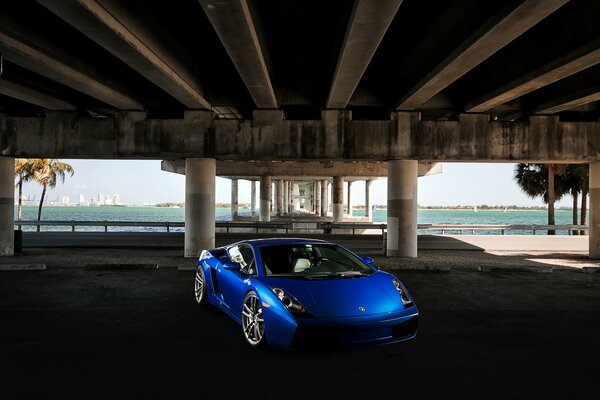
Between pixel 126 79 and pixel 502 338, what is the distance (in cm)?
1149

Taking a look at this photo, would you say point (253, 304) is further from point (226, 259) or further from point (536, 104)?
point (536, 104)

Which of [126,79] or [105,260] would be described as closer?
[126,79]

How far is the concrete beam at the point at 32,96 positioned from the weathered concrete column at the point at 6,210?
268cm

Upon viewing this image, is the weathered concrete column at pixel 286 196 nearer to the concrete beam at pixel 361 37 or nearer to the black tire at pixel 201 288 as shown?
the concrete beam at pixel 361 37

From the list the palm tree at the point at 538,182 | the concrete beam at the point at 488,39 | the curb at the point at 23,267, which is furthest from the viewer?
the palm tree at the point at 538,182

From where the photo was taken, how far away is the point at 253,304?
5180mm

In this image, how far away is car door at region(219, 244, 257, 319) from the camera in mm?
5597

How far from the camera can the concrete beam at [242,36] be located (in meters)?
6.73

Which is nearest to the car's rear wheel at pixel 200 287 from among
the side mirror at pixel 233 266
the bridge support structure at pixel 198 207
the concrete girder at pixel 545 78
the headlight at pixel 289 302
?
the side mirror at pixel 233 266

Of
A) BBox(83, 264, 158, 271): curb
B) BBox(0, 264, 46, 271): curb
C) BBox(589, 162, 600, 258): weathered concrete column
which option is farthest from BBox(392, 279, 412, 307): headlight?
BBox(589, 162, 600, 258): weathered concrete column

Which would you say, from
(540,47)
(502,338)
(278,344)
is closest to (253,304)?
(278,344)

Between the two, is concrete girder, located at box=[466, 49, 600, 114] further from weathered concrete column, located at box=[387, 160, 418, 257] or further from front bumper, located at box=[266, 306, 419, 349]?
front bumper, located at box=[266, 306, 419, 349]

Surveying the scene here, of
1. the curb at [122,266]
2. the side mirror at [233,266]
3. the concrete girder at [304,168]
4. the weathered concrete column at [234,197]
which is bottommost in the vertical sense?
the curb at [122,266]

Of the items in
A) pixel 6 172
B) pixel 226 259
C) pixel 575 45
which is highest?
pixel 575 45
